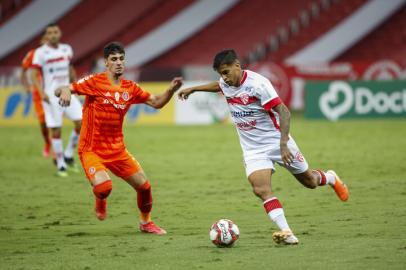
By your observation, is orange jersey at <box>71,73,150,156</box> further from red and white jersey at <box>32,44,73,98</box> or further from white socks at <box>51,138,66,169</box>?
red and white jersey at <box>32,44,73,98</box>

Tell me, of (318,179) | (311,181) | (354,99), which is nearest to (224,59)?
(311,181)

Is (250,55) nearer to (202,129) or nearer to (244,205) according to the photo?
(202,129)

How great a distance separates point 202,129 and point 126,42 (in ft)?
46.7

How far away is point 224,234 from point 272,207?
0.57m

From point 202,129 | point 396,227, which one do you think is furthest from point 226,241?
point 202,129

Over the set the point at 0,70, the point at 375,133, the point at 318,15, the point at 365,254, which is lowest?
the point at 365,254

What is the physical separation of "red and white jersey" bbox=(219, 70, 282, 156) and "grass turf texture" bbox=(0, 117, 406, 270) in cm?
101

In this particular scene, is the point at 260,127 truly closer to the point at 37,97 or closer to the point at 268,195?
the point at 268,195

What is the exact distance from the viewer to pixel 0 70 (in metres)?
31.8

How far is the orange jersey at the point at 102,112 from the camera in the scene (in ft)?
33.1

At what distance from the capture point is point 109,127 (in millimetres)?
10148

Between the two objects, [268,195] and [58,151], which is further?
[58,151]

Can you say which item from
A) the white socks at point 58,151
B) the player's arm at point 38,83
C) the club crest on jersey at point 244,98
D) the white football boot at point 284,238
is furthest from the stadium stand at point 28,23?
the white football boot at point 284,238

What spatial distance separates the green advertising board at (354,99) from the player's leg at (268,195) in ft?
60.6
